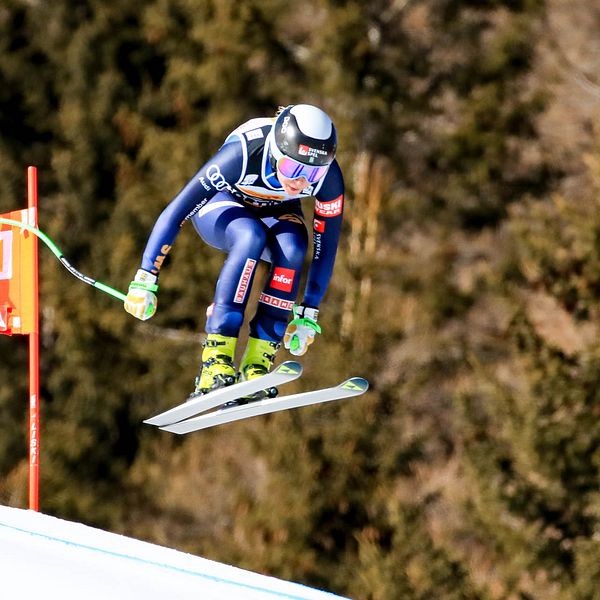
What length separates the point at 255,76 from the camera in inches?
899

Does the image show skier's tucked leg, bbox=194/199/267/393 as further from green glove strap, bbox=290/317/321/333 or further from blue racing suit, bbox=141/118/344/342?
green glove strap, bbox=290/317/321/333

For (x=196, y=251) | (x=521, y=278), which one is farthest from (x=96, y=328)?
(x=521, y=278)

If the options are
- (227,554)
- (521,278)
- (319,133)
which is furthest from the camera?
(521,278)

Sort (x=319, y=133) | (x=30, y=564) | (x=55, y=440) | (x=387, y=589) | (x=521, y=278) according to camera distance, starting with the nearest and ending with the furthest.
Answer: (x=30, y=564) < (x=319, y=133) < (x=387, y=589) < (x=521, y=278) < (x=55, y=440)

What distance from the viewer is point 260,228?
6.39 m

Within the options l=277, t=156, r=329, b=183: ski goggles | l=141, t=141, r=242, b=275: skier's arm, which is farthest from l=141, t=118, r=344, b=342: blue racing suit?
l=277, t=156, r=329, b=183: ski goggles

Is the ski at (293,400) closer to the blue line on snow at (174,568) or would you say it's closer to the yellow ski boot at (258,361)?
the yellow ski boot at (258,361)

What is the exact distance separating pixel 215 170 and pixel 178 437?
2056 centimetres

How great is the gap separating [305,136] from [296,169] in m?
0.19

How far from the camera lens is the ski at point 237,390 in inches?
235

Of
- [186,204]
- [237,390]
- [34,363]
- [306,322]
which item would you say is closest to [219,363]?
[237,390]

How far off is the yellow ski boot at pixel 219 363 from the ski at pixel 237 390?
0.09m

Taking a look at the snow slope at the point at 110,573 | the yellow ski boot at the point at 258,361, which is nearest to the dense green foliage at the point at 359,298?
the yellow ski boot at the point at 258,361

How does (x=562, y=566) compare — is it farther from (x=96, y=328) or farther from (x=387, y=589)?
(x=96, y=328)
